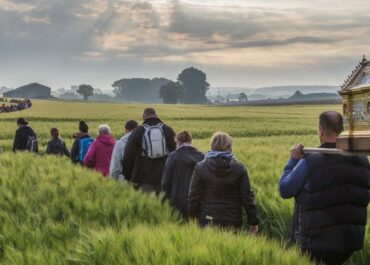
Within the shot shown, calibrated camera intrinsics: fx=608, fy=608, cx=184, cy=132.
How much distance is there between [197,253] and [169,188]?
13.6ft

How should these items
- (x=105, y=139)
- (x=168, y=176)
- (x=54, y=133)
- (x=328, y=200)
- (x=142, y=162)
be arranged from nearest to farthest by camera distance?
(x=328, y=200)
(x=168, y=176)
(x=142, y=162)
(x=105, y=139)
(x=54, y=133)

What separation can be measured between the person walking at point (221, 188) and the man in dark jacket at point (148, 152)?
230 cm

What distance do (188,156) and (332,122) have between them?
10.6ft

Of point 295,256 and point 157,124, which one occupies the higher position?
point 157,124

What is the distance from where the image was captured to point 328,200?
205 inches

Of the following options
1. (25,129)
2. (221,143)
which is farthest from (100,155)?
(25,129)

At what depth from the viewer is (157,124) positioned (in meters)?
9.04

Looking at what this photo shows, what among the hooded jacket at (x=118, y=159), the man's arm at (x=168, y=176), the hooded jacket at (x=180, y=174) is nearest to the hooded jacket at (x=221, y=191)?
the hooded jacket at (x=180, y=174)

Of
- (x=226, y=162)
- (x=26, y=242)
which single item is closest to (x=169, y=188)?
(x=226, y=162)

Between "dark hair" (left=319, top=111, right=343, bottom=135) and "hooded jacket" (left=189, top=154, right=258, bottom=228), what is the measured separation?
1.72 m

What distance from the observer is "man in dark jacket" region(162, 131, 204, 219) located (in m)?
7.88

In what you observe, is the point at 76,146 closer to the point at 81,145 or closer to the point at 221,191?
the point at 81,145

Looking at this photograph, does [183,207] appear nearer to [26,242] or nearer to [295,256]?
[26,242]

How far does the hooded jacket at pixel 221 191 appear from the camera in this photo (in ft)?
21.6
